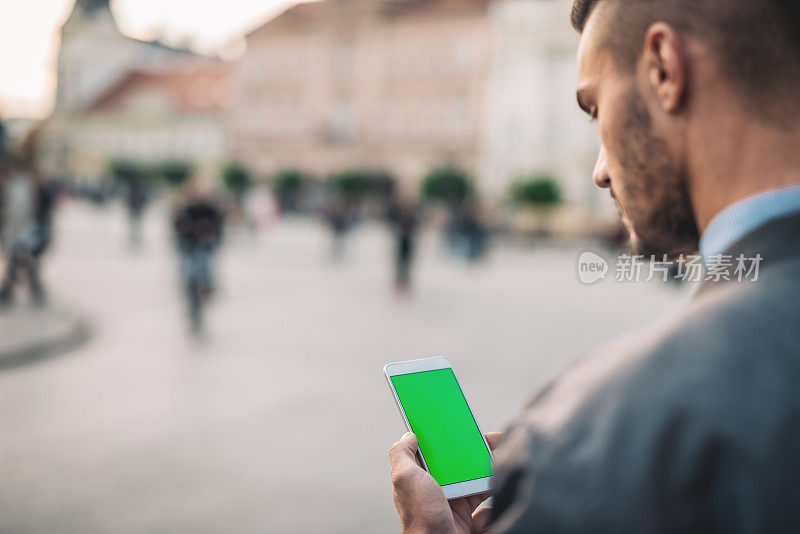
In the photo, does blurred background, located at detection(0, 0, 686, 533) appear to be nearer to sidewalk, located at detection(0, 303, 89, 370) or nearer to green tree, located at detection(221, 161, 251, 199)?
sidewalk, located at detection(0, 303, 89, 370)

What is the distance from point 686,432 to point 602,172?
1.55 feet

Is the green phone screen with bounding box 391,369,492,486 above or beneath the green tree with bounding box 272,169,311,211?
beneath

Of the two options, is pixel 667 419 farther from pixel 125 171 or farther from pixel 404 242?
pixel 125 171

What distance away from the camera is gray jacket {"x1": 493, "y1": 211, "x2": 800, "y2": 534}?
2.16 feet

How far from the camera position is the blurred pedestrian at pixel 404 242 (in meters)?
13.3

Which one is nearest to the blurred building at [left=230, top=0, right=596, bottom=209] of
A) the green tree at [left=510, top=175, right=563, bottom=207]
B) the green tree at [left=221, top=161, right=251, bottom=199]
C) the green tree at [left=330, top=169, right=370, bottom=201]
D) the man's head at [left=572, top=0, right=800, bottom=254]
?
the green tree at [left=330, top=169, right=370, bottom=201]

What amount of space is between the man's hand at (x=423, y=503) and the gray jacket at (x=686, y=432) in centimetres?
30

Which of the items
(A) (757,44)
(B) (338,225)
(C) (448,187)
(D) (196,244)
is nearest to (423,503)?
(A) (757,44)

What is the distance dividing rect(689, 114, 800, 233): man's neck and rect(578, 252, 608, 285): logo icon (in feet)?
1.50

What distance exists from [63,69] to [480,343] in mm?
70230

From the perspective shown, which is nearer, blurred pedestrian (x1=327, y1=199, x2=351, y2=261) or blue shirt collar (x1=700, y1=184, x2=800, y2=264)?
blue shirt collar (x1=700, y1=184, x2=800, y2=264)

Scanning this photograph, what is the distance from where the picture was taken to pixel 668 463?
667 millimetres

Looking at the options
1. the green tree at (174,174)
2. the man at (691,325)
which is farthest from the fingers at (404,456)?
the green tree at (174,174)

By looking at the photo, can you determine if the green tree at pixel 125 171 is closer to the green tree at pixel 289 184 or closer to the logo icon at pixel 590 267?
the green tree at pixel 289 184
